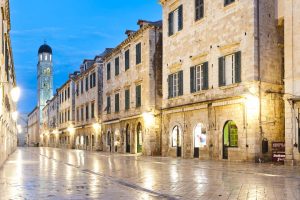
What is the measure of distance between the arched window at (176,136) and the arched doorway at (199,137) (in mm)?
2418

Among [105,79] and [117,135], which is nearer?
[117,135]

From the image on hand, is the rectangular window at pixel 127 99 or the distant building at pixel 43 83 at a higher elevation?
the distant building at pixel 43 83

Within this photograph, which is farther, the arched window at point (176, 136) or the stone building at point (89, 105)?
the stone building at point (89, 105)

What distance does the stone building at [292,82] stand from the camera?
788 inches

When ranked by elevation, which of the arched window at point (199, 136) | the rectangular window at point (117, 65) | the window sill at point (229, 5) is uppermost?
the window sill at point (229, 5)

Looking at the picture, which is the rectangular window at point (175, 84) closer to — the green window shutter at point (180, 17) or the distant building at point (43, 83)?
the green window shutter at point (180, 17)

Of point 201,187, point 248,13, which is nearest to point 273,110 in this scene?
point 248,13

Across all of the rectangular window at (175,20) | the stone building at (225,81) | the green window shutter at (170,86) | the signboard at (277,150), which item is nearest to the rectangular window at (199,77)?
the stone building at (225,81)

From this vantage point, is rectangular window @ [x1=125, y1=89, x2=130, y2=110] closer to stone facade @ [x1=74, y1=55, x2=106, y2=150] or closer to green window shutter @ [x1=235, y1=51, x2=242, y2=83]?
stone facade @ [x1=74, y1=55, x2=106, y2=150]

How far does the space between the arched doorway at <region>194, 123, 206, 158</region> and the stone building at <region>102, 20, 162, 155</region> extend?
639 centimetres

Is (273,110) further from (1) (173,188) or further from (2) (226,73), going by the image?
(1) (173,188)

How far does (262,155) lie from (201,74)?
6.97m

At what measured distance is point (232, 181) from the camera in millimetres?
13227

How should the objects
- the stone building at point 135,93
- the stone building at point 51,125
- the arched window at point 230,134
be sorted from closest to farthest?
the arched window at point 230,134 < the stone building at point 135,93 < the stone building at point 51,125
